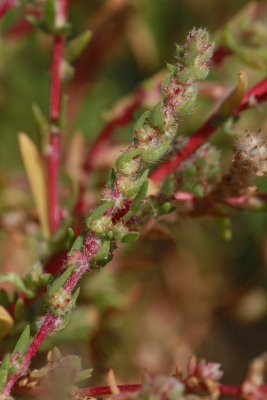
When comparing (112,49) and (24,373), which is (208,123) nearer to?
(24,373)

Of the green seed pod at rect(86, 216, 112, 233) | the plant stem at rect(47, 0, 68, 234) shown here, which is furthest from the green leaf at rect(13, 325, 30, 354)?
the plant stem at rect(47, 0, 68, 234)

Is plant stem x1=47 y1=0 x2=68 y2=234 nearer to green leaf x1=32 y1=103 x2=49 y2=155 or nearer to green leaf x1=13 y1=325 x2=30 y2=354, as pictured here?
green leaf x1=32 y1=103 x2=49 y2=155

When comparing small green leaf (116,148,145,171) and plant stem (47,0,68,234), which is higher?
plant stem (47,0,68,234)

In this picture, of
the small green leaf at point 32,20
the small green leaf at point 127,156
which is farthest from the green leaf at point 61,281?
the small green leaf at point 32,20

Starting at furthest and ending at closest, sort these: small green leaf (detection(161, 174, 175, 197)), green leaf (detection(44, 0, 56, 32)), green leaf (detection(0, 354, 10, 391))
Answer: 1. green leaf (detection(44, 0, 56, 32))
2. small green leaf (detection(161, 174, 175, 197))
3. green leaf (detection(0, 354, 10, 391))

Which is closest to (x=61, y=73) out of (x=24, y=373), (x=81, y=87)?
(x=24, y=373)

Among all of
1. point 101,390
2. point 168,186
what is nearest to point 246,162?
point 168,186

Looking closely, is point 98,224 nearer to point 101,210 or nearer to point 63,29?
point 101,210
